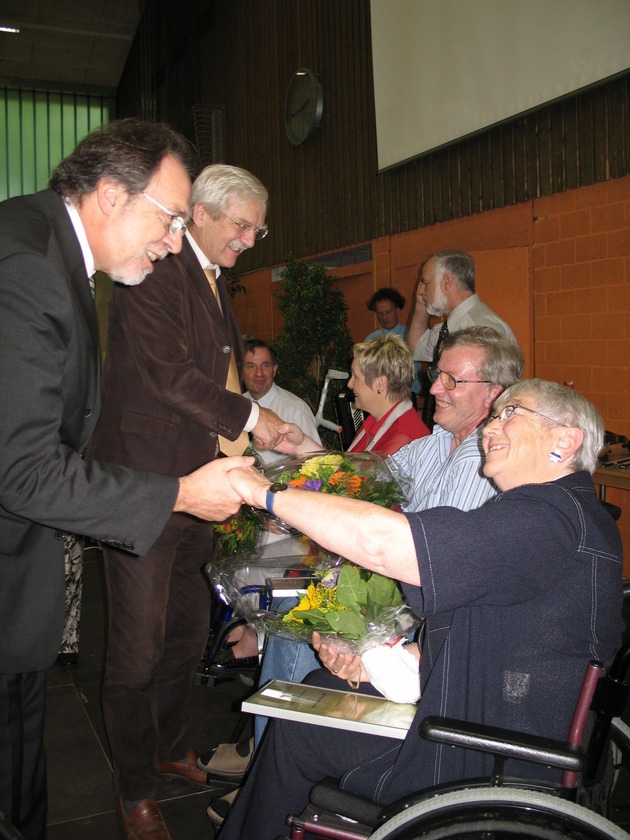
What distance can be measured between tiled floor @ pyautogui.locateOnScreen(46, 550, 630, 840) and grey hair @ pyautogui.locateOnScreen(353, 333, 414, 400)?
1463mm

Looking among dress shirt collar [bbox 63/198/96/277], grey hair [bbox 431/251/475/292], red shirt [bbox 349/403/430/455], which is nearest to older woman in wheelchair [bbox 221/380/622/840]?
dress shirt collar [bbox 63/198/96/277]

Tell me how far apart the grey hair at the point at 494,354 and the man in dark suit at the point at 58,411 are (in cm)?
116

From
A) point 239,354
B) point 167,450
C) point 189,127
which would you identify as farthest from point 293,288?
point 189,127

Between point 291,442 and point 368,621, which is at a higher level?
point 291,442

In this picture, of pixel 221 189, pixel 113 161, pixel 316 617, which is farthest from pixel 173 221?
pixel 316 617

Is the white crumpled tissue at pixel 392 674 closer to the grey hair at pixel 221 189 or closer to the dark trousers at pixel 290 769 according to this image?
the dark trousers at pixel 290 769

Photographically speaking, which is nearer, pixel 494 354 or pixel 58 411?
pixel 58 411

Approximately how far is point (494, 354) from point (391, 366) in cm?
77

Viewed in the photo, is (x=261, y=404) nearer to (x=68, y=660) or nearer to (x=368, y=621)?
(x=68, y=660)

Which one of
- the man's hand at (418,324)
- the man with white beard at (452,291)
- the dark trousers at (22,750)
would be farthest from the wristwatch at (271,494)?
the man's hand at (418,324)

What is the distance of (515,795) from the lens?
1.17 m

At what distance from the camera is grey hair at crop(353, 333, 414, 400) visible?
3236mm

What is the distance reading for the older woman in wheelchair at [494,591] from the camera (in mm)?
1297

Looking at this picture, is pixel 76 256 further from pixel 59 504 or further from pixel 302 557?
pixel 302 557
